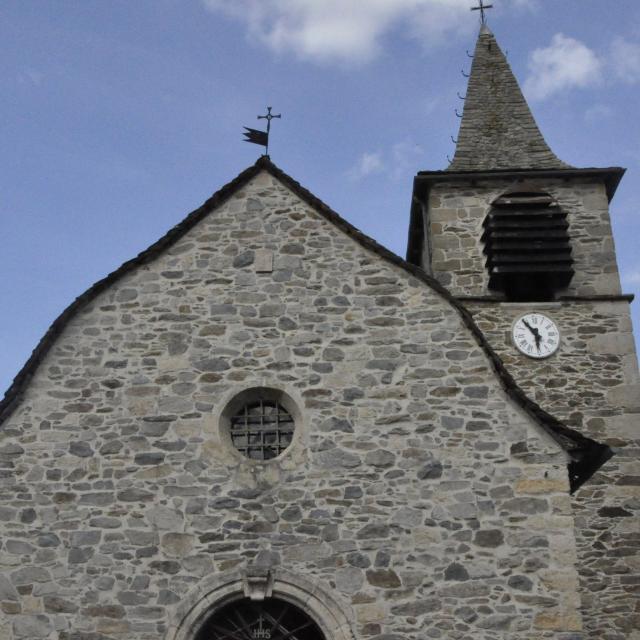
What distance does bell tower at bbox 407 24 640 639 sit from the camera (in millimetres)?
14133

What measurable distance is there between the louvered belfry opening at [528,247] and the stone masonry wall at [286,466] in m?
4.53

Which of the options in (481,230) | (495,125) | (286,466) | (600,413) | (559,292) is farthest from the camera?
(495,125)

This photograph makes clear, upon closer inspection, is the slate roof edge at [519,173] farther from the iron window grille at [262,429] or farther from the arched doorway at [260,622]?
the arched doorway at [260,622]

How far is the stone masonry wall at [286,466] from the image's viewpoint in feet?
33.7

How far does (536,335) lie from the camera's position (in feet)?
50.8

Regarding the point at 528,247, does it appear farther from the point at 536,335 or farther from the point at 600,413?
the point at 600,413

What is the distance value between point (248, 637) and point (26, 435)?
3077mm

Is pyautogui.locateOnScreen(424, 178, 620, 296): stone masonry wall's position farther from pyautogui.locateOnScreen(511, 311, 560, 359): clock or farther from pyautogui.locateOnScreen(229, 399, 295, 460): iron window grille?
pyautogui.locateOnScreen(229, 399, 295, 460): iron window grille

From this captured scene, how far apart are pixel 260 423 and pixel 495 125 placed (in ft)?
31.1

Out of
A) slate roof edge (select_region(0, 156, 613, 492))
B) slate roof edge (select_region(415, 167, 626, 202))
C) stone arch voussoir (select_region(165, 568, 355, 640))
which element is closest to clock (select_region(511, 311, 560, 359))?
slate roof edge (select_region(415, 167, 626, 202))

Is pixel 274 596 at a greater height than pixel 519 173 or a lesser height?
lesser

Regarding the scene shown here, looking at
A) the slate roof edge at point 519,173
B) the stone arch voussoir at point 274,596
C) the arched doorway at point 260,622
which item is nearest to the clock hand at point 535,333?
the slate roof edge at point 519,173

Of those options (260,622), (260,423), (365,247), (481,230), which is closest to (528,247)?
(481,230)

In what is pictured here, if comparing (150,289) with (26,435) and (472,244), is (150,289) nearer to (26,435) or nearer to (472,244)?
(26,435)
